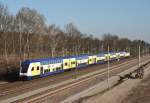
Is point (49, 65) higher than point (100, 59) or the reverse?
higher

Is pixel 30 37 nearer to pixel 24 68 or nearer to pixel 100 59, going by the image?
pixel 100 59

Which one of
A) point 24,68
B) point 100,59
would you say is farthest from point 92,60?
point 24,68

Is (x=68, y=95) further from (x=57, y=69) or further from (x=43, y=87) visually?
(x=57, y=69)

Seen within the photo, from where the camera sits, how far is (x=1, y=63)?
63062 millimetres

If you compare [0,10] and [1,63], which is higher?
[0,10]

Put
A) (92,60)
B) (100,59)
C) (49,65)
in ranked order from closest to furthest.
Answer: (49,65), (92,60), (100,59)

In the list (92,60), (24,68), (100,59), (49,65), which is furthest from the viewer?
(100,59)

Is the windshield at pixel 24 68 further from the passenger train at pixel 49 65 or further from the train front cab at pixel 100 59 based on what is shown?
the train front cab at pixel 100 59

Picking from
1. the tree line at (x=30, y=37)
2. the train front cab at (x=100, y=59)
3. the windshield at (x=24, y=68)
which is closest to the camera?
the windshield at (x=24, y=68)

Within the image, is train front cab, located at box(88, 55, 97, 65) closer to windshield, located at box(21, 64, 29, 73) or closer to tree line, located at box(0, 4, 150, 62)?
tree line, located at box(0, 4, 150, 62)

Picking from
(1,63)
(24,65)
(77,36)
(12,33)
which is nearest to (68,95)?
(24,65)

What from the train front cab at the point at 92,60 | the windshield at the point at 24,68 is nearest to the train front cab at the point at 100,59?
the train front cab at the point at 92,60

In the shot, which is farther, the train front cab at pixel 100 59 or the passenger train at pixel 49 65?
the train front cab at pixel 100 59

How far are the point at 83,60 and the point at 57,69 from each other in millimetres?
17353
